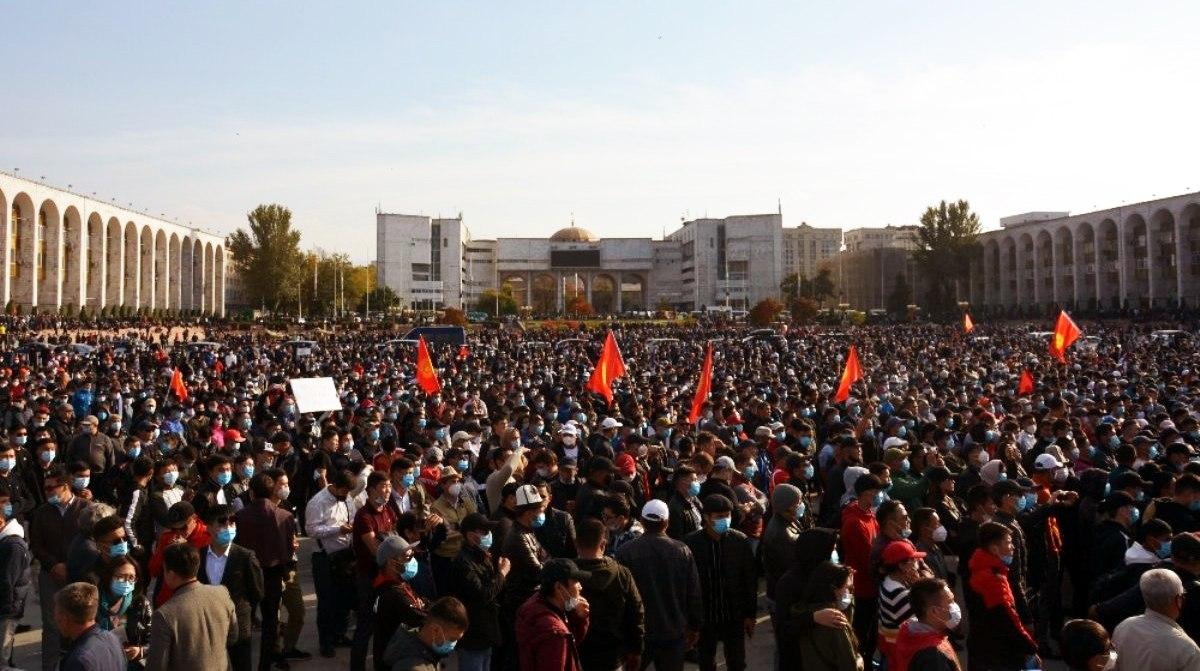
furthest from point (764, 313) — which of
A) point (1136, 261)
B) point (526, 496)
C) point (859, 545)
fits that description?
point (526, 496)

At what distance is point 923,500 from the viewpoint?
311 inches

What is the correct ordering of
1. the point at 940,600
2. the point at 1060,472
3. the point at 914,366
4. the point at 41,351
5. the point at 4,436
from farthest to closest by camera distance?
1. the point at 41,351
2. the point at 914,366
3. the point at 4,436
4. the point at 1060,472
5. the point at 940,600

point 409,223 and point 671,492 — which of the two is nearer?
point 671,492

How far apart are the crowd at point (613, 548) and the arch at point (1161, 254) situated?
62214 millimetres

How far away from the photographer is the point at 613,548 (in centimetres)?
636

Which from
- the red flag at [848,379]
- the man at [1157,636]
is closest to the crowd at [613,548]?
the man at [1157,636]

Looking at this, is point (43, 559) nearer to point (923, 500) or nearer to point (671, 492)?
point (671, 492)

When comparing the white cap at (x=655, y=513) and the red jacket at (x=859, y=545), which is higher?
the white cap at (x=655, y=513)

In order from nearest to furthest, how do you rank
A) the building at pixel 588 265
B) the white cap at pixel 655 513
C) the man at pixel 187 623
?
the man at pixel 187 623
the white cap at pixel 655 513
the building at pixel 588 265

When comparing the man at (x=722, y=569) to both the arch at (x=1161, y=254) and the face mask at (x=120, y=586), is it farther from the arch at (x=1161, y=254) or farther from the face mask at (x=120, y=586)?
the arch at (x=1161, y=254)

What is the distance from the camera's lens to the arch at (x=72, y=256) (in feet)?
205

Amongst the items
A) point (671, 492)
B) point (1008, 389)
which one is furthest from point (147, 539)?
point (1008, 389)

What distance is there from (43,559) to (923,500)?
269 inches

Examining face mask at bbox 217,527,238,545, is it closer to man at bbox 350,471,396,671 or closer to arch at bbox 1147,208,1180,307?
man at bbox 350,471,396,671
